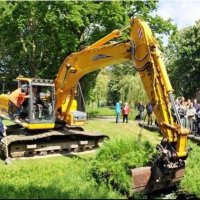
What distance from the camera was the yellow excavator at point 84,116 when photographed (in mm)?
9688

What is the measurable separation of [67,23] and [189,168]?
17723 mm

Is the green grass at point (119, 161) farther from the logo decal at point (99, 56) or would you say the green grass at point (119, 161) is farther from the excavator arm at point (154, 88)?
the logo decal at point (99, 56)

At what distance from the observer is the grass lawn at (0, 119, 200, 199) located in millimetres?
7664

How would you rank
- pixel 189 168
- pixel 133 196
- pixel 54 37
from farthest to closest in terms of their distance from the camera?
pixel 54 37, pixel 189 168, pixel 133 196

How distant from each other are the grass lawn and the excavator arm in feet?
2.87

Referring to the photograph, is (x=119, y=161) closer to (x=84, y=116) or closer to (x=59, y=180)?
(x=59, y=180)

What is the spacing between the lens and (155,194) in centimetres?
1019

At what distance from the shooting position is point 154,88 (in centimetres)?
1059

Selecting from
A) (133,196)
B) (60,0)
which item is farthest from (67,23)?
(133,196)

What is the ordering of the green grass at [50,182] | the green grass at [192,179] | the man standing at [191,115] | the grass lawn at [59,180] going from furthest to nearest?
the man standing at [191,115] < the green grass at [192,179] < the grass lawn at [59,180] < the green grass at [50,182]

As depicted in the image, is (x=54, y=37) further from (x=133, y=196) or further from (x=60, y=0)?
(x=133, y=196)

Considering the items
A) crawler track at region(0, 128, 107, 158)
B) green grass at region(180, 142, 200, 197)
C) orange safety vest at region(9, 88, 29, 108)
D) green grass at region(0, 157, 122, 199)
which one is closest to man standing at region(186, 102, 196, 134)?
crawler track at region(0, 128, 107, 158)

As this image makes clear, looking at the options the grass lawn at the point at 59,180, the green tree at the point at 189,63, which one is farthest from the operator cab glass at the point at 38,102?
the green tree at the point at 189,63

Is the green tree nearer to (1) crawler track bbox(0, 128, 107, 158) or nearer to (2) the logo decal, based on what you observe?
(1) crawler track bbox(0, 128, 107, 158)
